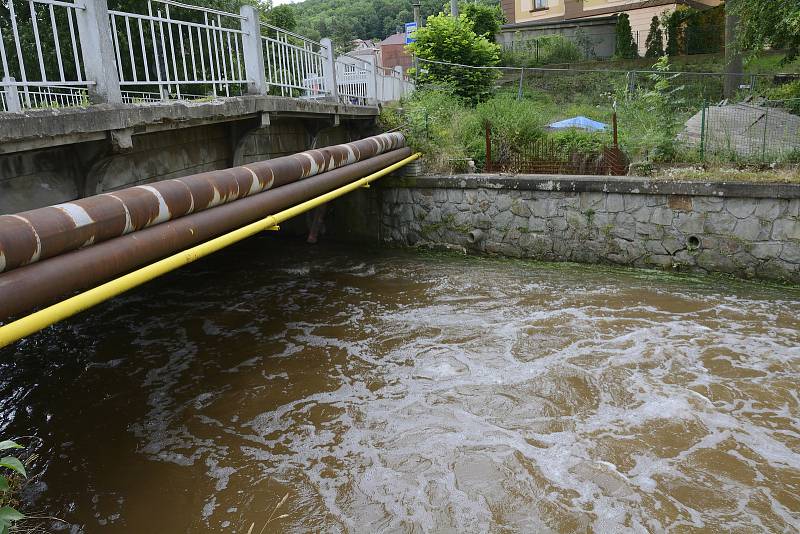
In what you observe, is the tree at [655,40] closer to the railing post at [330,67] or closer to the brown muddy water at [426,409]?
the brown muddy water at [426,409]

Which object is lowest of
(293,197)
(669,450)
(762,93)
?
(669,450)

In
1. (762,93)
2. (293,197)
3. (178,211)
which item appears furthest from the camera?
(762,93)

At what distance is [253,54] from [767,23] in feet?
36.0

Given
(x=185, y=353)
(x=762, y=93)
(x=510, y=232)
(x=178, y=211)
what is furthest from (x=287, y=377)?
(x=762, y=93)

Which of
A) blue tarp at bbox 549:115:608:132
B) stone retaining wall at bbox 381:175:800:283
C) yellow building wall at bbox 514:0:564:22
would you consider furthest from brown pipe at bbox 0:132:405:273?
yellow building wall at bbox 514:0:564:22

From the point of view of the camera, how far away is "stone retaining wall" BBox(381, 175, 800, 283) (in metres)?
8.41

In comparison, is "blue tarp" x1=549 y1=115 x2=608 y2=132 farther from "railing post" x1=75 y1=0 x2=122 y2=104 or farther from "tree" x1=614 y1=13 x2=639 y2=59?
"tree" x1=614 y1=13 x2=639 y2=59

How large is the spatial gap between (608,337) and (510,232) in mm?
3748

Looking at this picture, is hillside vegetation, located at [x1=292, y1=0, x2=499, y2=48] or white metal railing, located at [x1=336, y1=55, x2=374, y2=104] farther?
hillside vegetation, located at [x1=292, y1=0, x2=499, y2=48]

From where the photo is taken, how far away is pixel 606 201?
945 centimetres

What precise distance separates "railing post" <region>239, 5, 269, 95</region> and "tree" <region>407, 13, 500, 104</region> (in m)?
8.88

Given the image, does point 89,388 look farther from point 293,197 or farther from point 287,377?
point 293,197

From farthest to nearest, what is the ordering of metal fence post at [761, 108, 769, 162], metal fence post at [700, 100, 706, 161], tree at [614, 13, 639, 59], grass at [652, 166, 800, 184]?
1. tree at [614, 13, 639, 59]
2. metal fence post at [700, 100, 706, 161]
3. metal fence post at [761, 108, 769, 162]
4. grass at [652, 166, 800, 184]

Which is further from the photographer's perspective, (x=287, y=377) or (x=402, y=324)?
(x=402, y=324)
